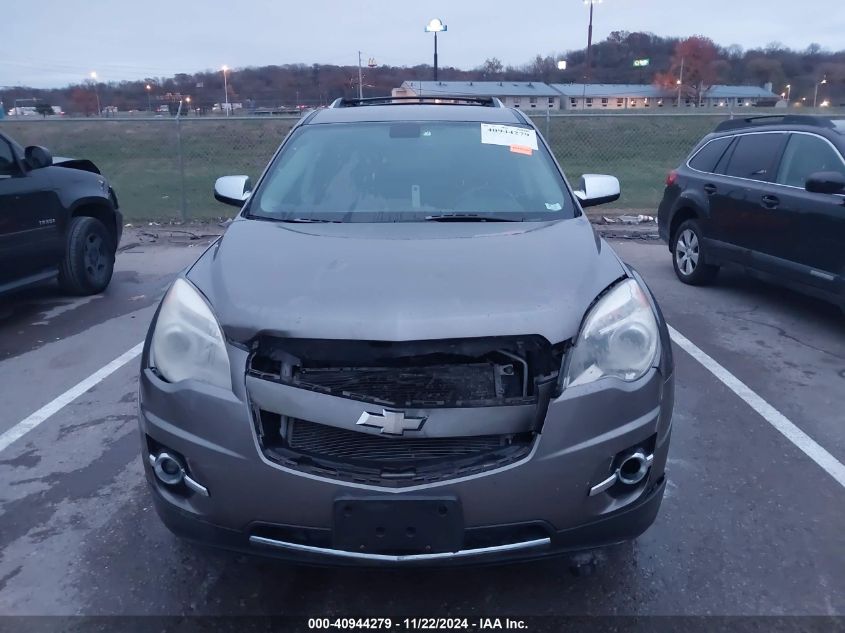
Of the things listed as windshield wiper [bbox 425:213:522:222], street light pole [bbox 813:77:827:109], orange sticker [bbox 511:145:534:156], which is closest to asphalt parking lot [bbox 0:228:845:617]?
windshield wiper [bbox 425:213:522:222]

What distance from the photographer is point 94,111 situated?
1964 cm

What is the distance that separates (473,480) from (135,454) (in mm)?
2420

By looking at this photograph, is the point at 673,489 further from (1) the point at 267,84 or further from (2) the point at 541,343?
(1) the point at 267,84

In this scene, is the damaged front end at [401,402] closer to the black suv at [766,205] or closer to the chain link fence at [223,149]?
the black suv at [766,205]

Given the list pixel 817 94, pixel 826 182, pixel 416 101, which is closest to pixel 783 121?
pixel 826 182

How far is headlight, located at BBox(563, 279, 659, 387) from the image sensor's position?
2.36 meters

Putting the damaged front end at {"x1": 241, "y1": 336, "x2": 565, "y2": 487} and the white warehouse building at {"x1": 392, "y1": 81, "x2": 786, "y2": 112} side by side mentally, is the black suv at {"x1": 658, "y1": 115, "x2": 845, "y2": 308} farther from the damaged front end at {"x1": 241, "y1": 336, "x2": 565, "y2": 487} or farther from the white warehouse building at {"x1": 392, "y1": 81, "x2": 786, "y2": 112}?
the white warehouse building at {"x1": 392, "y1": 81, "x2": 786, "y2": 112}

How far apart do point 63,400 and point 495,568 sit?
10.4 feet

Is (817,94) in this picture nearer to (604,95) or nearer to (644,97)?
(604,95)

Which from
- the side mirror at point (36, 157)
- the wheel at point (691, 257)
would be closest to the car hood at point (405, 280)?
the side mirror at point (36, 157)

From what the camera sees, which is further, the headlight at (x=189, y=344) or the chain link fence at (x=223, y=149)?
the chain link fence at (x=223, y=149)

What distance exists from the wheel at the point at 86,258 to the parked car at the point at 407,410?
4.87m

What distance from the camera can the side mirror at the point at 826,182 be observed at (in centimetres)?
553

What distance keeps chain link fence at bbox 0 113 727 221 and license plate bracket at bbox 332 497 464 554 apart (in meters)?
12.5
